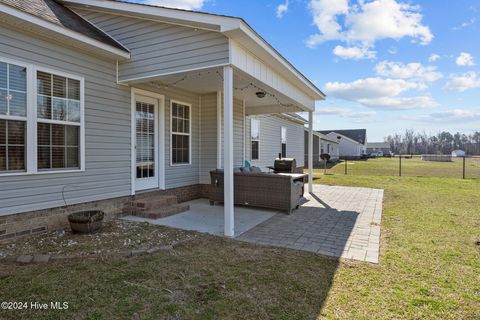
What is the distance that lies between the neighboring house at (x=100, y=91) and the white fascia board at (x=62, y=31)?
1cm

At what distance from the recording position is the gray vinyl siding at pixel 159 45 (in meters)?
4.55

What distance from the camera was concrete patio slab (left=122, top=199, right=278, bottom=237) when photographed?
4.98m

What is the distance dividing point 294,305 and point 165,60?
438 cm

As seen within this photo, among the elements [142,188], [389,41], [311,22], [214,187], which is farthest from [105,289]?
[389,41]

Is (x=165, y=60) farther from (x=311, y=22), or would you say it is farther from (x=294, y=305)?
(x=311, y=22)

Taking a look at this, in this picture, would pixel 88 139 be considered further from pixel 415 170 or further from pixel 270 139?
pixel 415 170

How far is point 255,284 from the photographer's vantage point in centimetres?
288

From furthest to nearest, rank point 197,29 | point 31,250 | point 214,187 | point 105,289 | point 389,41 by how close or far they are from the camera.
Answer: point 389,41 < point 214,187 < point 197,29 < point 31,250 < point 105,289

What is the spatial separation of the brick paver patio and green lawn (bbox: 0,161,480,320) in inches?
11.1

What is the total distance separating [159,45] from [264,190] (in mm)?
3685

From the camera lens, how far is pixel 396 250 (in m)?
3.92

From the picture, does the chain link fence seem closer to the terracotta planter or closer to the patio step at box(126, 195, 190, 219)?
the patio step at box(126, 195, 190, 219)

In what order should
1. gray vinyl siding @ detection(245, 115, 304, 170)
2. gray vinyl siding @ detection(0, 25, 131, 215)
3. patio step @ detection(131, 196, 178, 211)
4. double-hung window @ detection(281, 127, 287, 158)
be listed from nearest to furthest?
1. gray vinyl siding @ detection(0, 25, 131, 215)
2. patio step @ detection(131, 196, 178, 211)
3. gray vinyl siding @ detection(245, 115, 304, 170)
4. double-hung window @ detection(281, 127, 287, 158)

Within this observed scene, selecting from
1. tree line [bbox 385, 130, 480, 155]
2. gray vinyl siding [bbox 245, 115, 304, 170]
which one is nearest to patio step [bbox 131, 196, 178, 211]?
gray vinyl siding [bbox 245, 115, 304, 170]
